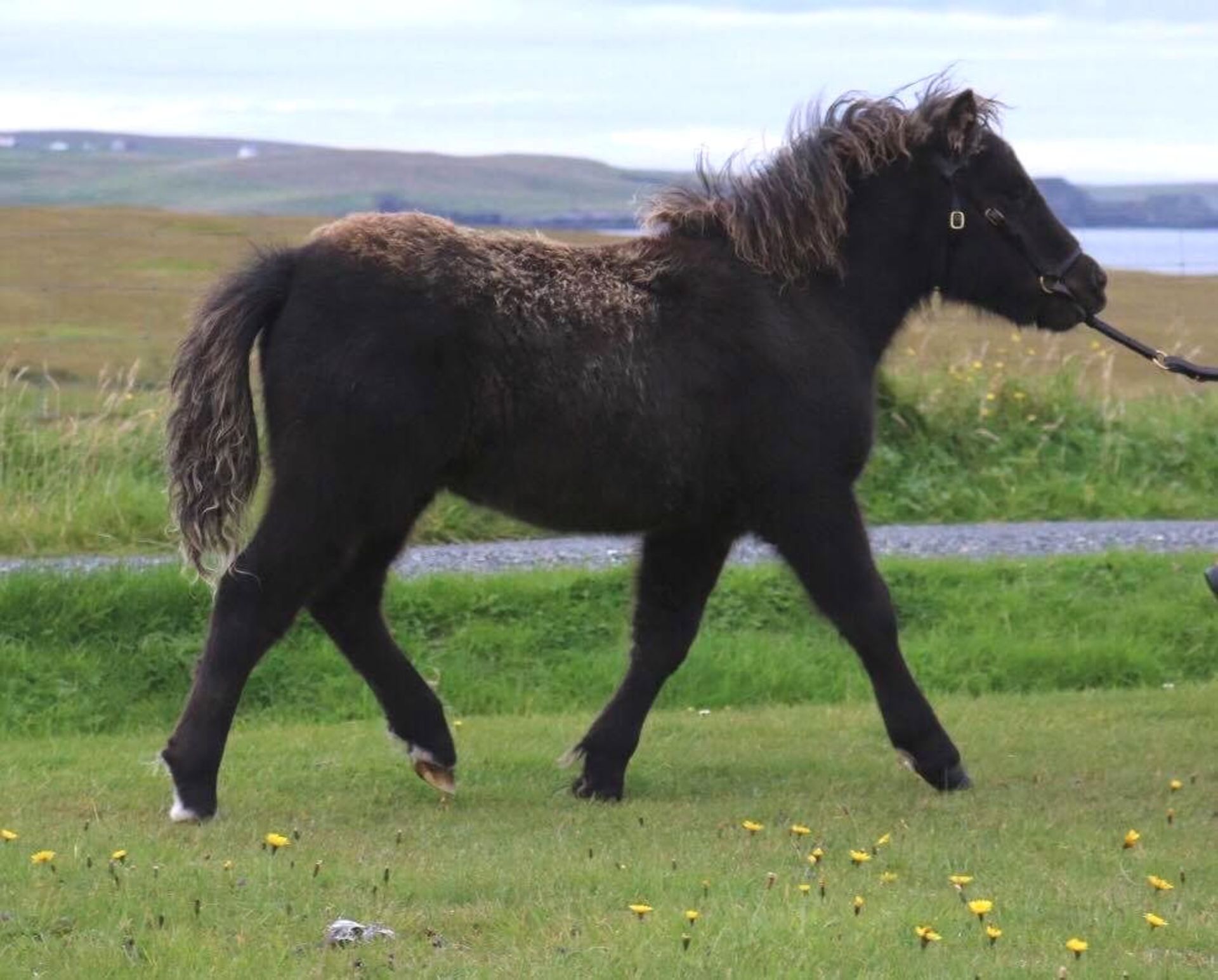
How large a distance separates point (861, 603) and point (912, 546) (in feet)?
17.2

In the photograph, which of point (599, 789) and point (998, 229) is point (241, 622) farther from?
point (998, 229)

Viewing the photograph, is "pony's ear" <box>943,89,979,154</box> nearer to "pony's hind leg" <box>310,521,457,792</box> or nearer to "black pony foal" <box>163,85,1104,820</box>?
"black pony foal" <box>163,85,1104,820</box>

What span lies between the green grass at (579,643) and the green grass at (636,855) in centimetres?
64

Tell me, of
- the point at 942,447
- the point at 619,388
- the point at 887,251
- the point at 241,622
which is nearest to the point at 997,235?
the point at 887,251

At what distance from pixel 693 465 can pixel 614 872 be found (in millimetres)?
1764

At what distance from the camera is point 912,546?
12.3 m

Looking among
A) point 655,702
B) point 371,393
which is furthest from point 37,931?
point 655,702

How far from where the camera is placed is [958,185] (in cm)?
762

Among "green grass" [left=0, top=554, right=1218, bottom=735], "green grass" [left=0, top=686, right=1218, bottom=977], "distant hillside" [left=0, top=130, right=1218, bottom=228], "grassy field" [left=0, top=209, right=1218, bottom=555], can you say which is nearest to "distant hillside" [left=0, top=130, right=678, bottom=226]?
"distant hillside" [left=0, top=130, right=1218, bottom=228]

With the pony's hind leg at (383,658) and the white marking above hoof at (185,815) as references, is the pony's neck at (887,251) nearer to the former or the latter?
the pony's hind leg at (383,658)

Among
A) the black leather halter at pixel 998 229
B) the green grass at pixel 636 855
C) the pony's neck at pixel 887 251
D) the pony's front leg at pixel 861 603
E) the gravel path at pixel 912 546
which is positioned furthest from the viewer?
the gravel path at pixel 912 546

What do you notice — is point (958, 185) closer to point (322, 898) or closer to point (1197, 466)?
point (322, 898)

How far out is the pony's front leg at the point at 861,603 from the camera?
279 inches

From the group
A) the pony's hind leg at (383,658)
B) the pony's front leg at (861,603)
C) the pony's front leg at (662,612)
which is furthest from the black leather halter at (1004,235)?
the pony's hind leg at (383,658)
